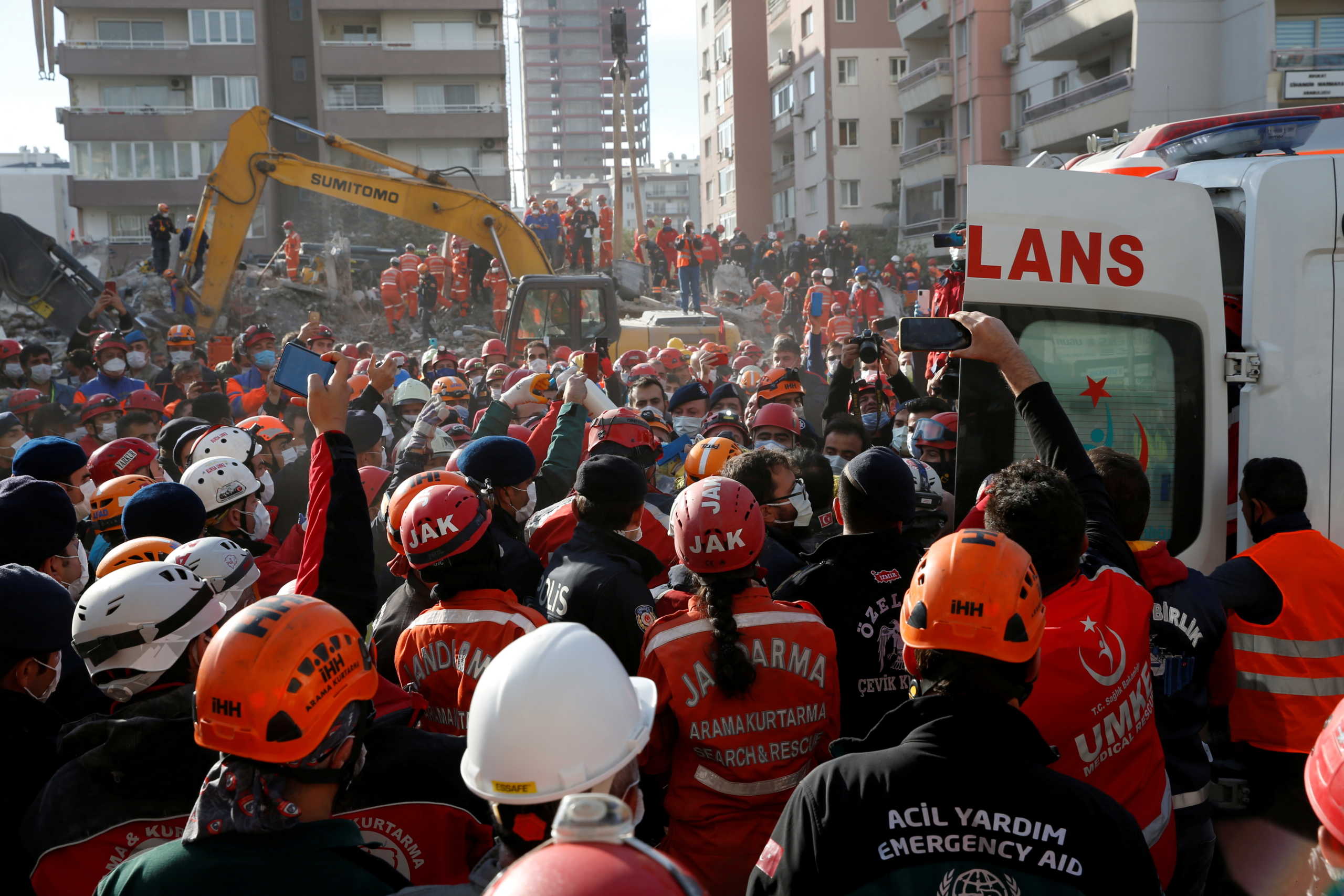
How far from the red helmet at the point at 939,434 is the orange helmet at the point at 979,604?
4.41 m

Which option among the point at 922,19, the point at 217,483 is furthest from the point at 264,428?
the point at 922,19

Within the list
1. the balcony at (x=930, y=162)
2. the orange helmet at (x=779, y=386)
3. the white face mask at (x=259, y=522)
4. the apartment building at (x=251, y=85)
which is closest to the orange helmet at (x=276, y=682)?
the white face mask at (x=259, y=522)

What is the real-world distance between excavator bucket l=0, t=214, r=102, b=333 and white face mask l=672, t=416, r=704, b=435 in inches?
565

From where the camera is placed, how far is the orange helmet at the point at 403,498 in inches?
151

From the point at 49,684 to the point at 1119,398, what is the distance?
3.83 m

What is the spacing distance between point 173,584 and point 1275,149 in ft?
15.8

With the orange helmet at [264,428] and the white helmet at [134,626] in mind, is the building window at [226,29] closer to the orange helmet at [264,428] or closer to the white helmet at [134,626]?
the orange helmet at [264,428]

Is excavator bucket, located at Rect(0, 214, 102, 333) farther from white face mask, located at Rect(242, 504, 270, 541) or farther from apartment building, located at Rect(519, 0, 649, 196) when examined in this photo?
apartment building, located at Rect(519, 0, 649, 196)

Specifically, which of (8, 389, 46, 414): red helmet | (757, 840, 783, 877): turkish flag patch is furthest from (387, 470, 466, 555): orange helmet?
(8, 389, 46, 414): red helmet

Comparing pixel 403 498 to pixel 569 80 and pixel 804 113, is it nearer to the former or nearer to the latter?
pixel 804 113

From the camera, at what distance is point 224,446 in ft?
19.3

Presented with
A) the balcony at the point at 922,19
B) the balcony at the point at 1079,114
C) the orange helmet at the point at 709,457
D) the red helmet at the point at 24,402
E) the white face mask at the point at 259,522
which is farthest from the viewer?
the balcony at the point at 922,19

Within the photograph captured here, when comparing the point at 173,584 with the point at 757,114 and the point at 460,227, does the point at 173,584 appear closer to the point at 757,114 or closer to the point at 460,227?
the point at 460,227

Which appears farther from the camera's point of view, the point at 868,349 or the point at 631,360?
the point at 631,360
